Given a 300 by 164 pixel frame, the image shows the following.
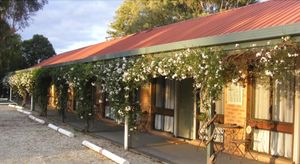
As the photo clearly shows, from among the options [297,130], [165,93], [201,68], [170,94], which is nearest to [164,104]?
[165,93]

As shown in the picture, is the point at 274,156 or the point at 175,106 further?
the point at 175,106

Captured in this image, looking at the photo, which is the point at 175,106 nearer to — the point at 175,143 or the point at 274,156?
the point at 175,143

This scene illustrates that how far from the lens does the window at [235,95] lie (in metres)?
10.9

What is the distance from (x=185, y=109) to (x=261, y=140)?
4179 millimetres

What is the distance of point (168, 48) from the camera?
984 cm

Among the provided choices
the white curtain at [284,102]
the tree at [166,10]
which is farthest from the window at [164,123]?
the tree at [166,10]

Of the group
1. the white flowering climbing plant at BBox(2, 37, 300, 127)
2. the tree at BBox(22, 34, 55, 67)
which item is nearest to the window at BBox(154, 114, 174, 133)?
the white flowering climbing plant at BBox(2, 37, 300, 127)

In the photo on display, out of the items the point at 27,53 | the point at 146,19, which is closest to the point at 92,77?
the point at 146,19

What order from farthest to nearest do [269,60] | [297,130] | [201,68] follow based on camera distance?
[297,130] → [201,68] → [269,60]

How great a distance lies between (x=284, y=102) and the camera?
31.5 feet

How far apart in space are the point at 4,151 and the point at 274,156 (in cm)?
640

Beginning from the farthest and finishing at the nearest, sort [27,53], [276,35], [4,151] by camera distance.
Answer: [27,53]
[4,151]
[276,35]

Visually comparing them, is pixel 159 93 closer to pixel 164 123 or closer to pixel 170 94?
pixel 170 94

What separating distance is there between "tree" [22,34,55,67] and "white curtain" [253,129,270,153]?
43974mm
